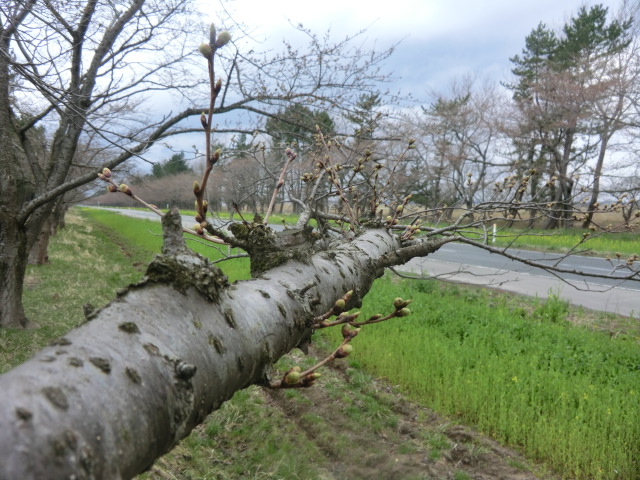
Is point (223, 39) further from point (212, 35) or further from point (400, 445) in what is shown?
point (400, 445)

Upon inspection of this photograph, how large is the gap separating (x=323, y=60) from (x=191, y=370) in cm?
475

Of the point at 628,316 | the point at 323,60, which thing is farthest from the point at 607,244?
the point at 323,60

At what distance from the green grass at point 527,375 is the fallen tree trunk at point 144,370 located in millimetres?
3644

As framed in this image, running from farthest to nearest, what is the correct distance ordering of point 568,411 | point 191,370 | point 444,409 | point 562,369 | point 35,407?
point 562,369 < point 444,409 < point 568,411 < point 191,370 < point 35,407

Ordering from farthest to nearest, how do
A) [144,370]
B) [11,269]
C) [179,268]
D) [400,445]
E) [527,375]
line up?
[11,269] < [527,375] < [400,445] < [179,268] < [144,370]

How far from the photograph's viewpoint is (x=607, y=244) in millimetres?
14805

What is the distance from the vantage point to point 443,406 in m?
4.41

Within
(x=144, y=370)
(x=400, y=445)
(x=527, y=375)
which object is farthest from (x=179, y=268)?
(x=527, y=375)

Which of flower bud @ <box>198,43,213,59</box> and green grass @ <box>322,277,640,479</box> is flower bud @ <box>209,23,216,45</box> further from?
green grass @ <box>322,277,640,479</box>

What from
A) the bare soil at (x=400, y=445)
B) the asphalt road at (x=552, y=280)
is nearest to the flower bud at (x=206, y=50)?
the bare soil at (x=400, y=445)

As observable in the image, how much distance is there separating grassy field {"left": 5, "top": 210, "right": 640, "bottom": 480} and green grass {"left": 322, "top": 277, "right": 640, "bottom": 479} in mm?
15

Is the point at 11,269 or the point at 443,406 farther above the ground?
the point at 11,269

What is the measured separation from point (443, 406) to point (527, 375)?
3.58 ft

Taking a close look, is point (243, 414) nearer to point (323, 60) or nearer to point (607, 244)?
point (323, 60)
